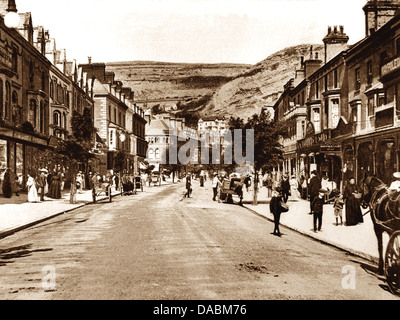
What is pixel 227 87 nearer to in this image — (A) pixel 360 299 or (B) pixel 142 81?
(B) pixel 142 81

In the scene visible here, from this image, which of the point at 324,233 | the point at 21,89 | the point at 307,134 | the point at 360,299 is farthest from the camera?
the point at 307,134

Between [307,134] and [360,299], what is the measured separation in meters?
35.4

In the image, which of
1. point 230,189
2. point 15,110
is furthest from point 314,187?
point 15,110

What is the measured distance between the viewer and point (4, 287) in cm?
714

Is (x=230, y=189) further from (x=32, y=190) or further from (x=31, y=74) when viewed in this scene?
(x=31, y=74)

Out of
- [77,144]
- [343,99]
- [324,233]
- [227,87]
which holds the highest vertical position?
[227,87]

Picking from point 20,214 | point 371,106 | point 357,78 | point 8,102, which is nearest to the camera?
point 20,214

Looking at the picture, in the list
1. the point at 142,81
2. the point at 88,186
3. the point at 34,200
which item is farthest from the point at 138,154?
the point at 142,81

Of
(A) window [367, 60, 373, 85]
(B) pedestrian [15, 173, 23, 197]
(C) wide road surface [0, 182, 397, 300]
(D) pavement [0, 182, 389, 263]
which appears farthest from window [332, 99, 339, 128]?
(B) pedestrian [15, 173, 23, 197]

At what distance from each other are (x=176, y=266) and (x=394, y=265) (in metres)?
3.83

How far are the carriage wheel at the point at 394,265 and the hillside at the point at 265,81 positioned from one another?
209 feet

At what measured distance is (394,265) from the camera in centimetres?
677

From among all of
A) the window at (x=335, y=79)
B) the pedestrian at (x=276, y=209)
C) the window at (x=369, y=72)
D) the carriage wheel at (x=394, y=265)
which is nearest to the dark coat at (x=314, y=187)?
the pedestrian at (x=276, y=209)

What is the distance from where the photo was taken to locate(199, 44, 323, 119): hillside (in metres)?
87.1
